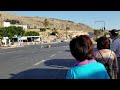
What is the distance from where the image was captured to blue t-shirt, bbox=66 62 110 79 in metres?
3.28

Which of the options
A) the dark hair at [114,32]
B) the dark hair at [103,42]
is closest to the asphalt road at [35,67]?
the dark hair at [114,32]

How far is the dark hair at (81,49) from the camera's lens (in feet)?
10.9

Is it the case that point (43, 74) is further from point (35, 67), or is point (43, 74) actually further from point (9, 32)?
point (9, 32)

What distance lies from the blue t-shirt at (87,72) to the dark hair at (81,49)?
0.08m

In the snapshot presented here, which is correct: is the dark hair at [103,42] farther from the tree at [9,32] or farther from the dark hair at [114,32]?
the tree at [9,32]

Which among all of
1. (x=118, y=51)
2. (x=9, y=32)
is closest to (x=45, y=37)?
(x=9, y=32)

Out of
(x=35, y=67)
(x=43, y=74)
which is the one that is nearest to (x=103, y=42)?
(x=43, y=74)

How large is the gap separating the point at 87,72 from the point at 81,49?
220mm

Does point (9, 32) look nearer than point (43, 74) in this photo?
No

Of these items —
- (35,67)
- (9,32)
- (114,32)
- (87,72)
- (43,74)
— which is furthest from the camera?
(9,32)

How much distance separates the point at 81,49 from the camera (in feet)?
10.9
